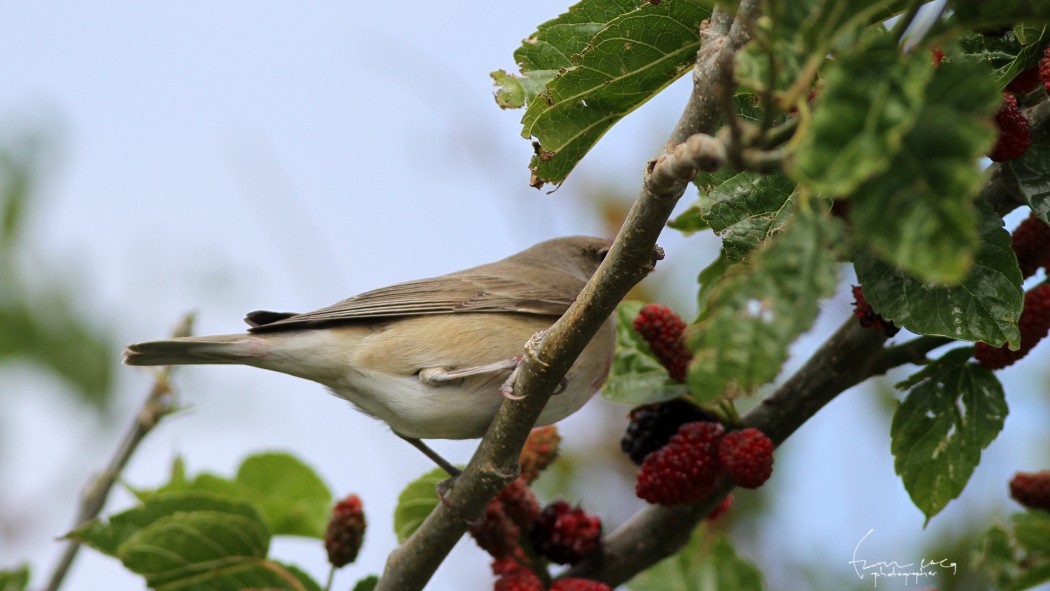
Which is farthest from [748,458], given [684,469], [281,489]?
[281,489]

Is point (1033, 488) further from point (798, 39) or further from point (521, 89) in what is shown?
Answer: point (798, 39)

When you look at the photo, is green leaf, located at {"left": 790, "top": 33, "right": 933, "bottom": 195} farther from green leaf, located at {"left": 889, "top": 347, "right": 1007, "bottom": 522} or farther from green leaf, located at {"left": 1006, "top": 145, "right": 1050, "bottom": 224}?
green leaf, located at {"left": 889, "top": 347, "right": 1007, "bottom": 522}

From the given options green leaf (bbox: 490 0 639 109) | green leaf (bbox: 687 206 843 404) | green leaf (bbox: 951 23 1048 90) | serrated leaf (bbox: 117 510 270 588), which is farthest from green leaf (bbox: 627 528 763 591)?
green leaf (bbox: 687 206 843 404)

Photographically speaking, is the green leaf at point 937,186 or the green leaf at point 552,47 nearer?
the green leaf at point 937,186

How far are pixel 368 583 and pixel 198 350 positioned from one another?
1.30 meters

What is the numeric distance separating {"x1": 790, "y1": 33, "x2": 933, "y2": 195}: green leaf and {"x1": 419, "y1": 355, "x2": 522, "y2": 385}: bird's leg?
2.79 m

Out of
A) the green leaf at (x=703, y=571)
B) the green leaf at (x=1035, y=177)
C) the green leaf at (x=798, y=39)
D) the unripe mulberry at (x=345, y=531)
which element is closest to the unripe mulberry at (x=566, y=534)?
the green leaf at (x=703, y=571)

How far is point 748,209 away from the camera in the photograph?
262 cm

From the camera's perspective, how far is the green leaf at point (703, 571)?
3785 mm

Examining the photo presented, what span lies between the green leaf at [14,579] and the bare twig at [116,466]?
0.10m

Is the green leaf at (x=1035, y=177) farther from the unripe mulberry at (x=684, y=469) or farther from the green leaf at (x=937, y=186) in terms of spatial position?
the green leaf at (x=937, y=186)

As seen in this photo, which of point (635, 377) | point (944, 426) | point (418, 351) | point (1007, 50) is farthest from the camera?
point (418, 351)

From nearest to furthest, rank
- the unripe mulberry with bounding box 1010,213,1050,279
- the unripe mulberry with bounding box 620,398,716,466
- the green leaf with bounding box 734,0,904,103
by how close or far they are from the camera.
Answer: the green leaf with bounding box 734,0,904,103
the unripe mulberry with bounding box 1010,213,1050,279
the unripe mulberry with bounding box 620,398,716,466

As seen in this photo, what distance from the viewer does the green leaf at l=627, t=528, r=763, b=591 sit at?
3.79 metres
